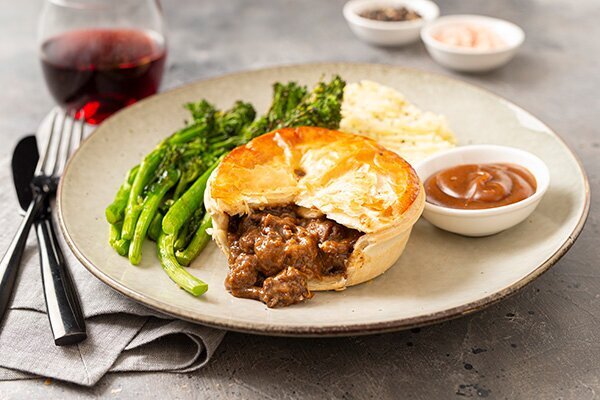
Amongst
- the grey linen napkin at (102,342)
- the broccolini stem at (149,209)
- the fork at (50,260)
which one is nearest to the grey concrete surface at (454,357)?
the grey linen napkin at (102,342)

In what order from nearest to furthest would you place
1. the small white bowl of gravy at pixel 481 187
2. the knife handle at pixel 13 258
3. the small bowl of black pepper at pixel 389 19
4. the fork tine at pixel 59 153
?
the knife handle at pixel 13 258
the small white bowl of gravy at pixel 481 187
the fork tine at pixel 59 153
the small bowl of black pepper at pixel 389 19

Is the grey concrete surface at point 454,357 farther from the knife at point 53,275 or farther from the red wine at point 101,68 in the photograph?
the red wine at point 101,68

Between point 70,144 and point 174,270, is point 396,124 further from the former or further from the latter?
point 70,144

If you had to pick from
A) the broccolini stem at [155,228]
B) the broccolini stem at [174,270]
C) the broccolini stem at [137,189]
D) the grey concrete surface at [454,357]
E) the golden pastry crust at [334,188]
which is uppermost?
the golden pastry crust at [334,188]

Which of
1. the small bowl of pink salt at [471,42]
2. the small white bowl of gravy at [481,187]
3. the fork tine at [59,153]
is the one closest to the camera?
the small white bowl of gravy at [481,187]

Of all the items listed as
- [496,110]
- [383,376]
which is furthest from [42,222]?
[496,110]

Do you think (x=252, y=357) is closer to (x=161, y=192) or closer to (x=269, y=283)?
(x=269, y=283)
